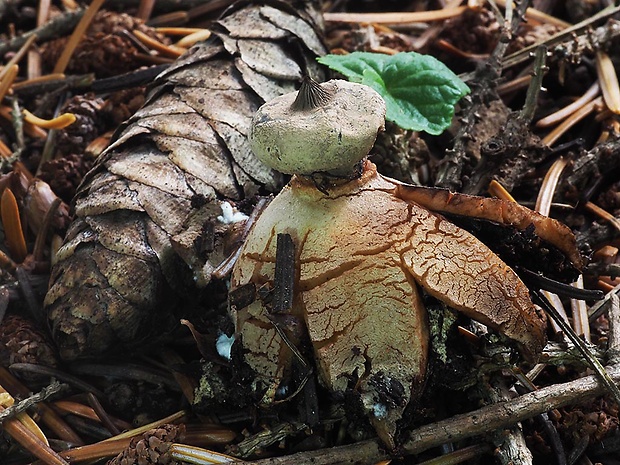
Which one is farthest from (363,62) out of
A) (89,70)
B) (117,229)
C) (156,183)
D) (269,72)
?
(89,70)

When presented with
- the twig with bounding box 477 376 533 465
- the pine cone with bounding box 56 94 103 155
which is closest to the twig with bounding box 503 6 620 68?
the twig with bounding box 477 376 533 465

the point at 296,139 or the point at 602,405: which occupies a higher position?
the point at 296,139

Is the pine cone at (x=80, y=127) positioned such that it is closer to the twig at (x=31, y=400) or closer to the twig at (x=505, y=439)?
the twig at (x=31, y=400)

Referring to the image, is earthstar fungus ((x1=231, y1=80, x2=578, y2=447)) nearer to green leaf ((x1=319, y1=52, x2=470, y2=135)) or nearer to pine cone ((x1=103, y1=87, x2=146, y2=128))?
green leaf ((x1=319, y1=52, x2=470, y2=135))

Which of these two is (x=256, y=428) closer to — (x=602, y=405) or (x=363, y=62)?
(x=602, y=405)

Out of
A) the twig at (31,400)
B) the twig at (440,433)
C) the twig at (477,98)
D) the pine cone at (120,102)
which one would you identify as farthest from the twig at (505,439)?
the pine cone at (120,102)

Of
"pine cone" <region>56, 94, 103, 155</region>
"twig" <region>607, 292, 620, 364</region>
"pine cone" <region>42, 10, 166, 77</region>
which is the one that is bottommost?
"twig" <region>607, 292, 620, 364</region>
